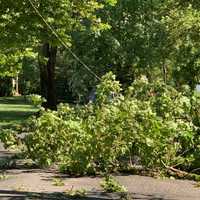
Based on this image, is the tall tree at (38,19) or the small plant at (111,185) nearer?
the small plant at (111,185)

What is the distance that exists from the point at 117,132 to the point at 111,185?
155 centimetres

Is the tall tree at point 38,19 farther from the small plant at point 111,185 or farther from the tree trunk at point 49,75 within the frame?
the tree trunk at point 49,75

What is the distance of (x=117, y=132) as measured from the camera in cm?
1241

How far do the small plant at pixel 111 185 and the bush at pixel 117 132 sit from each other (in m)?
1.06

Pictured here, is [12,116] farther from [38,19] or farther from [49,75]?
[38,19]

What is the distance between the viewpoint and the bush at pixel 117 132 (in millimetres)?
→ 12352

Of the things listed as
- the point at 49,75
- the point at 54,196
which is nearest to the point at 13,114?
the point at 49,75

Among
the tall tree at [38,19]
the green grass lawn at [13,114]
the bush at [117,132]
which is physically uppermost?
the tall tree at [38,19]

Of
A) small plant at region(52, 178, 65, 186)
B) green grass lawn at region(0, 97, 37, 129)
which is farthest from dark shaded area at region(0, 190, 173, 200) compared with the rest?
green grass lawn at region(0, 97, 37, 129)

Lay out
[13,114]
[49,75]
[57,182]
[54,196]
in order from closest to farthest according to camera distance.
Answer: [54,196], [57,182], [49,75], [13,114]

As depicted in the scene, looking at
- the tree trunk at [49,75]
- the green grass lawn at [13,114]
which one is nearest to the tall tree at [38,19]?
the green grass lawn at [13,114]

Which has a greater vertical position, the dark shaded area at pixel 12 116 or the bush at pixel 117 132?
the bush at pixel 117 132

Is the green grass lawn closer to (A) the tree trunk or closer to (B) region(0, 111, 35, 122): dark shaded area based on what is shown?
(B) region(0, 111, 35, 122): dark shaded area

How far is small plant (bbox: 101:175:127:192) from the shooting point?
10914mm
